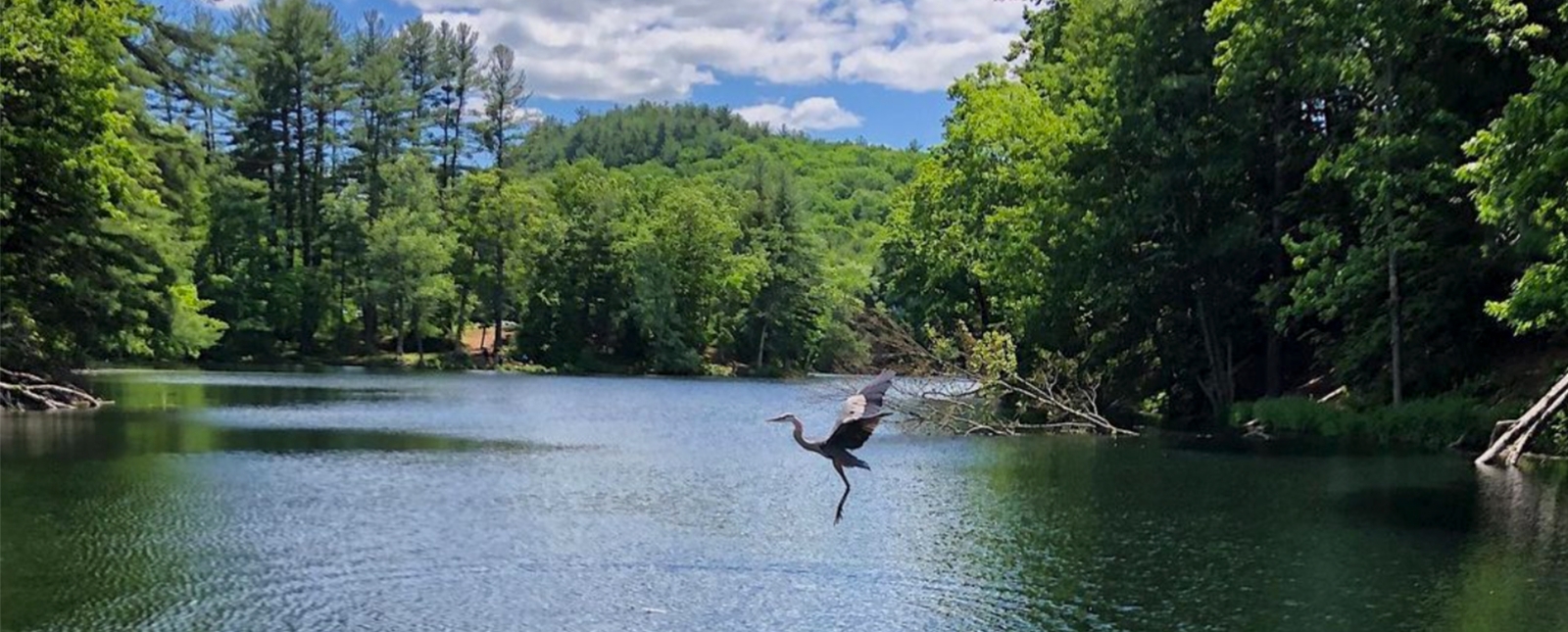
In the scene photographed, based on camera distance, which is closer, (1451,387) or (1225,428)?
(1451,387)

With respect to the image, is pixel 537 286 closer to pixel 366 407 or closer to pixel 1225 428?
pixel 366 407

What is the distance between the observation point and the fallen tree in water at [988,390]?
30031 mm

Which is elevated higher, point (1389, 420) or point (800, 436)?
point (800, 436)

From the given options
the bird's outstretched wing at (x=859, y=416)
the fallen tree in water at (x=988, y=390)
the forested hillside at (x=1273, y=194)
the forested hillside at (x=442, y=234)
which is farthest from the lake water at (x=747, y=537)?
the forested hillside at (x=442, y=234)

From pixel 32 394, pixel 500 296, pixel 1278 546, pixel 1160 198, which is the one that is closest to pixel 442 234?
pixel 500 296

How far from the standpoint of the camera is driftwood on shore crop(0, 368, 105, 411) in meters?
28.7

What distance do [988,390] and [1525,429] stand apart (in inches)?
502

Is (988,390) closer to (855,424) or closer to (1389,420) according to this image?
Answer: (1389,420)

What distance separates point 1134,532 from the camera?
15.8 meters

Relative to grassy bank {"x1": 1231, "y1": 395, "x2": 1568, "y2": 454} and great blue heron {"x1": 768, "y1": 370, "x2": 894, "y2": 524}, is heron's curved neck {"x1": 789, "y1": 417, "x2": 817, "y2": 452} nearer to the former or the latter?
great blue heron {"x1": 768, "y1": 370, "x2": 894, "y2": 524}

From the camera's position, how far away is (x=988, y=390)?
3138 cm

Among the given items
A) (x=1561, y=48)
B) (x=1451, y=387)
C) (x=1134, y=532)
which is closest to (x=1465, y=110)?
(x=1561, y=48)

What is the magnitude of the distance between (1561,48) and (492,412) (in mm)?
25996

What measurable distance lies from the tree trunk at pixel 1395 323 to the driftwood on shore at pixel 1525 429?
405 cm
